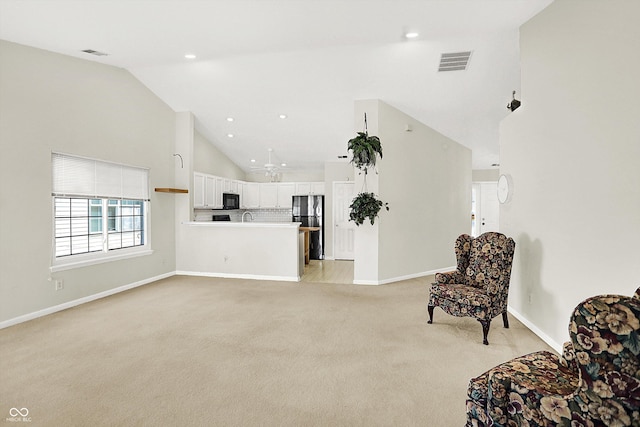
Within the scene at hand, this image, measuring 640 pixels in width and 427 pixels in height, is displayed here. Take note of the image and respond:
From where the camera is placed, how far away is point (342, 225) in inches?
327

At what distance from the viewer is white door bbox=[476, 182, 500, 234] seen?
30.8 feet

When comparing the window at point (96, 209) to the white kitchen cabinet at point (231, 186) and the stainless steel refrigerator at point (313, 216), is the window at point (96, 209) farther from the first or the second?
the stainless steel refrigerator at point (313, 216)

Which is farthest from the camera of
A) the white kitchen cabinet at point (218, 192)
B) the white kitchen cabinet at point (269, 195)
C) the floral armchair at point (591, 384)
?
the white kitchen cabinet at point (269, 195)

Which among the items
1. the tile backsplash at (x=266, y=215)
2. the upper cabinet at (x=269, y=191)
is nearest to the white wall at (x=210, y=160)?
the upper cabinet at (x=269, y=191)

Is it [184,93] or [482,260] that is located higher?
[184,93]

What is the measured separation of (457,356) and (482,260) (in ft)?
3.64

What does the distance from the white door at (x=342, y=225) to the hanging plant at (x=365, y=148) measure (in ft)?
9.83

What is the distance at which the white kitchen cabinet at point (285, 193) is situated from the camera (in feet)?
29.2

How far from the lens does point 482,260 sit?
352 centimetres

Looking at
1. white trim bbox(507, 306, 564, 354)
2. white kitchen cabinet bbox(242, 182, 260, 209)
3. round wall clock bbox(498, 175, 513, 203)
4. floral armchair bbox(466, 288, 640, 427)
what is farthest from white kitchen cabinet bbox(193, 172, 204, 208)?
floral armchair bbox(466, 288, 640, 427)

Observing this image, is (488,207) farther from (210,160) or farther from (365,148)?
(210,160)

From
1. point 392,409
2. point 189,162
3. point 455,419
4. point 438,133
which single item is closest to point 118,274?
point 189,162

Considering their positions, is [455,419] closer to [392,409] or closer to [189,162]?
[392,409]

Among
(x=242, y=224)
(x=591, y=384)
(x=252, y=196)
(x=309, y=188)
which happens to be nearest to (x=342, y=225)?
(x=309, y=188)
